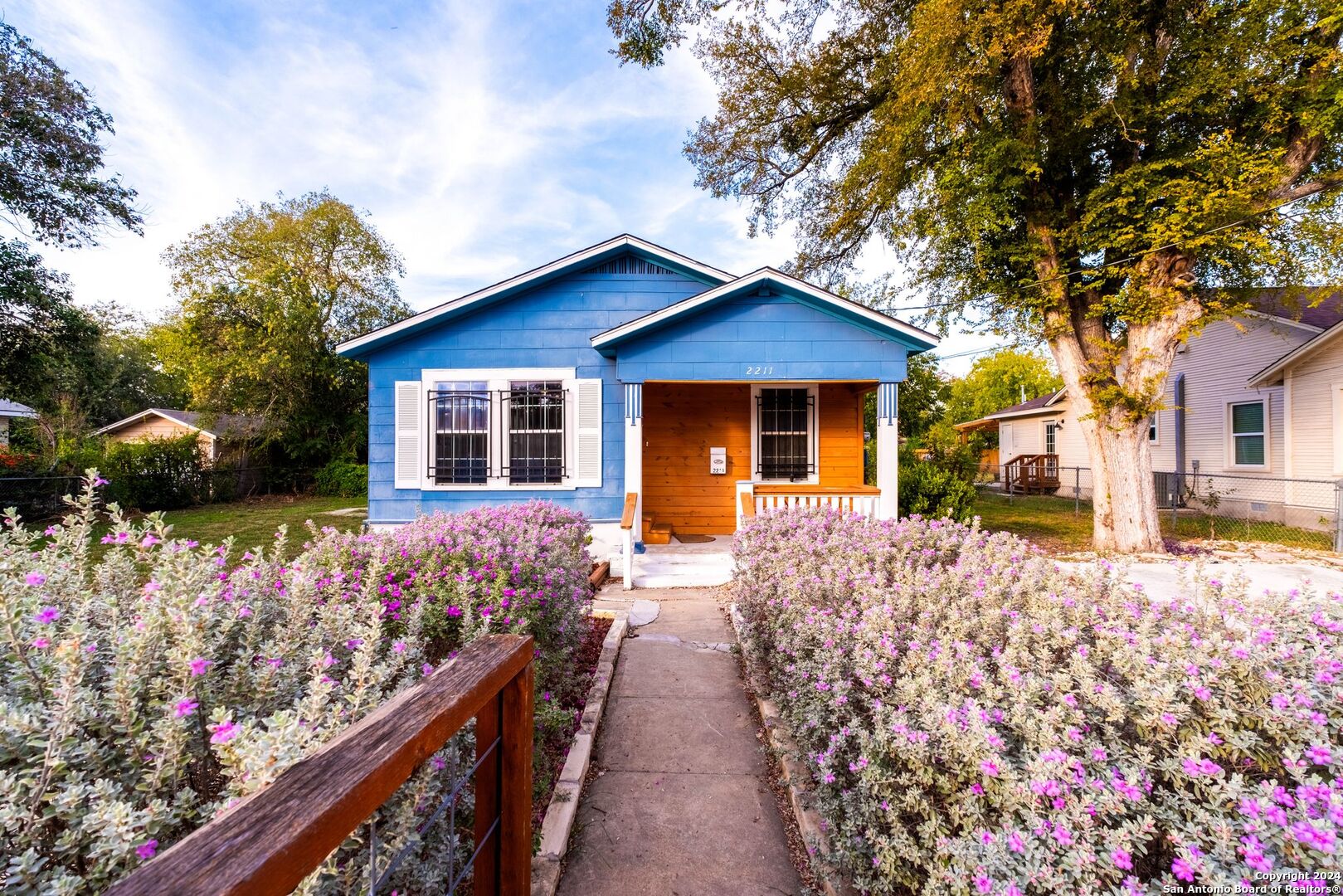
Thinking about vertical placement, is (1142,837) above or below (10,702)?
below

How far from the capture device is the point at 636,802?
2.75 metres

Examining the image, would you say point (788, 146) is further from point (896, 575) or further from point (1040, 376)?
point (1040, 376)

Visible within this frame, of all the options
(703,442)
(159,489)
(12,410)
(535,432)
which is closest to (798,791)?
(535,432)

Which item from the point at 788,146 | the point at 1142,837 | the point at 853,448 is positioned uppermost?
the point at 788,146

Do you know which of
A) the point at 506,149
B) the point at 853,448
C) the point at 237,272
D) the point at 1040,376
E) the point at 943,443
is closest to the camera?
the point at 853,448

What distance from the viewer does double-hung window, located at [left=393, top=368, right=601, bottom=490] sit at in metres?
8.12

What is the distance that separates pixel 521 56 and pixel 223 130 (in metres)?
7.59

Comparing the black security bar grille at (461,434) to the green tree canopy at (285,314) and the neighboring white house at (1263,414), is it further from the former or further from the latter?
the neighboring white house at (1263,414)

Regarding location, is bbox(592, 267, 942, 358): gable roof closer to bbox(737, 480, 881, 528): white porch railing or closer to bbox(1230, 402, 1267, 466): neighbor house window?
bbox(737, 480, 881, 528): white porch railing

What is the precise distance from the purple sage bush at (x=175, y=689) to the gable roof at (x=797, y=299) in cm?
517

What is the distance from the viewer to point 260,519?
13164 millimetres

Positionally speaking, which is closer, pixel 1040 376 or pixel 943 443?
pixel 943 443

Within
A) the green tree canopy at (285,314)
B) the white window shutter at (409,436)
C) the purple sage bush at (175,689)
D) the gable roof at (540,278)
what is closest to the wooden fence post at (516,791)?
the purple sage bush at (175,689)

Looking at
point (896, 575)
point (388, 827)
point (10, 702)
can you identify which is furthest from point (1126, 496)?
point (10, 702)
